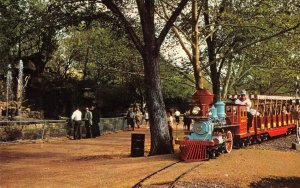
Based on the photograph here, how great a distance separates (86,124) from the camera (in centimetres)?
2891

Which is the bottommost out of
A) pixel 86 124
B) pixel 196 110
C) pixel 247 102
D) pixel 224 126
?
pixel 86 124

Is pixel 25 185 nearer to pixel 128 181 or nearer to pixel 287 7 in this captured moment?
pixel 128 181

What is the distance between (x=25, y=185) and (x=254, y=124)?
12.7 m

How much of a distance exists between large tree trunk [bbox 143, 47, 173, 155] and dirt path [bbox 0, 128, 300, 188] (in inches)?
56.8

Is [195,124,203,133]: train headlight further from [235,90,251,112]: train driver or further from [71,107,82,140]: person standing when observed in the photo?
[71,107,82,140]: person standing

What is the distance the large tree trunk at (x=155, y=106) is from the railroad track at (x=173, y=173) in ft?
9.70

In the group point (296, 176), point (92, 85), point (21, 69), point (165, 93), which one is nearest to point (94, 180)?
point (296, 176)

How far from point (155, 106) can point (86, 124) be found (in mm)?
12197

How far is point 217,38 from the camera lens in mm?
30812

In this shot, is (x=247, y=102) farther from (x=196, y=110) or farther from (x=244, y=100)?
(x=196, y=110)

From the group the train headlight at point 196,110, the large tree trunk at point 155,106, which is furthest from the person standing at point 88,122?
the train headlight at point 196,110

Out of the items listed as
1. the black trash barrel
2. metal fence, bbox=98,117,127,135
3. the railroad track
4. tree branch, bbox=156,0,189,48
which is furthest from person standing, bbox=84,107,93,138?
the railroad track

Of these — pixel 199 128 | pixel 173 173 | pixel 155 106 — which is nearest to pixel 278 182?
pixel 173 173

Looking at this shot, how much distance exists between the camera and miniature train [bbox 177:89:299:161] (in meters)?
15.4
